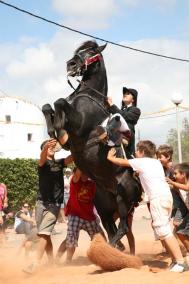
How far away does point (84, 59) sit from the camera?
6879 millimetres

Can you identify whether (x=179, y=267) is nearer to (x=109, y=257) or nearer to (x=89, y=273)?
(x=109, y=257)

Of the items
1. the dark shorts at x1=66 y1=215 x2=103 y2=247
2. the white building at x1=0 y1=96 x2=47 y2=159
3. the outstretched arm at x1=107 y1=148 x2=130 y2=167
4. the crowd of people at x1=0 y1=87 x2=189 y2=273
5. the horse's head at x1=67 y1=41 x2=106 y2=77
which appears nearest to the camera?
the outstretched arm at x1=107 y1=148 x2=130 y2=167

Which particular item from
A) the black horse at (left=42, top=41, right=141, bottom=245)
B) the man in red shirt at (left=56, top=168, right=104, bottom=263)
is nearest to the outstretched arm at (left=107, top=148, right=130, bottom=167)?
the black horse at (left=42, top=41, right=141, bottom=245)

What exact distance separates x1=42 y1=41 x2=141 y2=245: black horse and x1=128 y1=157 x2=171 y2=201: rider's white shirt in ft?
2.04

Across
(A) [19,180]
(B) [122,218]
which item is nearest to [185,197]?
(B) [122,218]

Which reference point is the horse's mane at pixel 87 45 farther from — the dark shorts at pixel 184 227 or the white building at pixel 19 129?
the white building at pixel 19 129

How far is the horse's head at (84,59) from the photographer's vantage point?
688cm

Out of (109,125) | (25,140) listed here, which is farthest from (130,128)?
(25,140)

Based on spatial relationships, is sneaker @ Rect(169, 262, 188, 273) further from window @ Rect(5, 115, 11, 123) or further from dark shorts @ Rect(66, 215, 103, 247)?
window @ Rect(5, 115, 11, 123)

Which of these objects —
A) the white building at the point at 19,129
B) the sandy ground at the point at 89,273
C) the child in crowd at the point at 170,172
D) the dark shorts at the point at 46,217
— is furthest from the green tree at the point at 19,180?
the white building at the point at 19,129

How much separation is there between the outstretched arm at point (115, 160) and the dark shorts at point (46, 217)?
1356 mm

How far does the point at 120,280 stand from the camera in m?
5.45

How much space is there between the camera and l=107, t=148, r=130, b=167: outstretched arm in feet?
20.7

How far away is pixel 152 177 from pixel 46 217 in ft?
6.41
